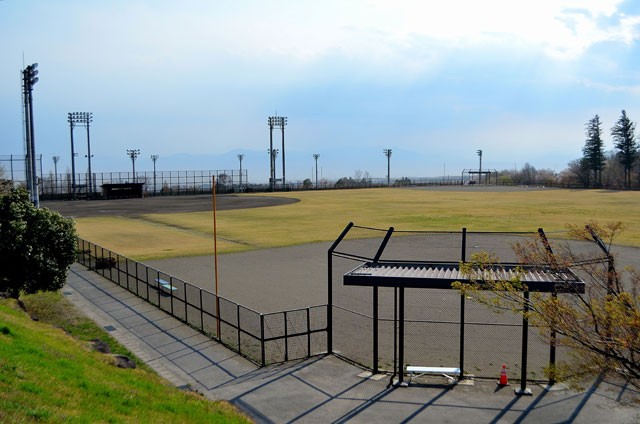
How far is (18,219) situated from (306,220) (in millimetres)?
36885

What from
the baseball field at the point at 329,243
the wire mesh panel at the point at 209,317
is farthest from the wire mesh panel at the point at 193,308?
the baseball field at the point at 329,243

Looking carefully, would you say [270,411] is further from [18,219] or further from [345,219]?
[345,219]

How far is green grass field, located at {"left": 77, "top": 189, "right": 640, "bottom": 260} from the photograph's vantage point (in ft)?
137

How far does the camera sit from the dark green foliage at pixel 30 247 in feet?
71.6

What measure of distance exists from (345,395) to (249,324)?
7.27 m

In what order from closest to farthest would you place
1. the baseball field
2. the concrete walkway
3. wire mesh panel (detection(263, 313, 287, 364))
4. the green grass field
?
the concrete walkway → wire mesh panel (detection(263, 313, 287, 364)) → the baseball field → the green grass field

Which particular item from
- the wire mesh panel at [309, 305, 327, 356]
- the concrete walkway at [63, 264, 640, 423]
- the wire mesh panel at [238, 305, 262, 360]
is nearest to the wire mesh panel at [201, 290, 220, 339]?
the wire mesh panel at [238, 305, 262, 360]

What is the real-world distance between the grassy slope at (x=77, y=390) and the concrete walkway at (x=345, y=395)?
1193mm

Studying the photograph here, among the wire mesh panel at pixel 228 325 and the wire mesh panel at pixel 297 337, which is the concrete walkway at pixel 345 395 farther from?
the wire mesh panel at pixel 297 337

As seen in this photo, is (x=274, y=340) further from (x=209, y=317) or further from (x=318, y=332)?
(x=209, y=317)

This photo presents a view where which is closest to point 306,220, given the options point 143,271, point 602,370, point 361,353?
point 143,271

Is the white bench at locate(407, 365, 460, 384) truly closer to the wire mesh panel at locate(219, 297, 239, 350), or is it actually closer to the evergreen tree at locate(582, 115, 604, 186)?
the wire mesh panel at locate(219, 297, 239, 350)

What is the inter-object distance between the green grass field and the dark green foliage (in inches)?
486

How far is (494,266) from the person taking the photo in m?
14.0
